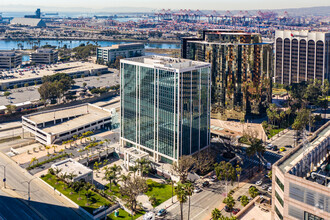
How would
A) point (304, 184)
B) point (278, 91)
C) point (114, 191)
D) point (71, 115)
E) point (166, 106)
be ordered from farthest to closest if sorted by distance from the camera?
point (278, 91)
point (71, 115)
point (166, 106)
point (114, 191)
point (304, 184)

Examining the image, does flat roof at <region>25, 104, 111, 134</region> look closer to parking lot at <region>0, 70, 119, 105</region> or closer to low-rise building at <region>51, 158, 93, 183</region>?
low-rise building at <region>51, 158, 93, 183</region>

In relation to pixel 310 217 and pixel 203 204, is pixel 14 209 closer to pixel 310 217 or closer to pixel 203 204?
pixel 203 204

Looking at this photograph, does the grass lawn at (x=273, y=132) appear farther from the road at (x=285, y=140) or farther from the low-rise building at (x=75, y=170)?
the low-rise building at (x=75, y=170)

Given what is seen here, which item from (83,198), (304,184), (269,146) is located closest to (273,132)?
(269,146)

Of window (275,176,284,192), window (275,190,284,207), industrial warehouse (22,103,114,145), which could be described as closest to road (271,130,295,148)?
industrial warehouse (22,103,114,145)

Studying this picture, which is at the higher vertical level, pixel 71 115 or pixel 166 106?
pixel 166 106

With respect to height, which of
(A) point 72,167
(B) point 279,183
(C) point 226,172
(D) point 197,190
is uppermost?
(B) point 279,183

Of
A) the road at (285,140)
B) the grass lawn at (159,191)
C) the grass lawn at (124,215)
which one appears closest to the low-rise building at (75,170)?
the grass lawn at (124,215)
